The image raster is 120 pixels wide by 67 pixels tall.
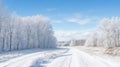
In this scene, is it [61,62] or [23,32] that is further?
[23,32]

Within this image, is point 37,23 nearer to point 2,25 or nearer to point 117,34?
point 2,25

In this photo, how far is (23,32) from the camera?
6253 centimetres

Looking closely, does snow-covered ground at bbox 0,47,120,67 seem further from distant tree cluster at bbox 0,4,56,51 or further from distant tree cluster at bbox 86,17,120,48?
distant tree cluster at bbox 86,17,120,48

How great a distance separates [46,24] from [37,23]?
4.82 m

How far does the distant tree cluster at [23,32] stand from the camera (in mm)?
46625

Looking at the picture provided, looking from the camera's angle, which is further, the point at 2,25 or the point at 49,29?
the point at 49,29

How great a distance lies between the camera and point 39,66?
16453 mm

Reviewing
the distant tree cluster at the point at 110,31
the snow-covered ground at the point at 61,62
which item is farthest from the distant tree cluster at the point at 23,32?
the distant tree cluster at the point at 110,31

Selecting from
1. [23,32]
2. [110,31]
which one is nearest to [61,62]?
[23,32]

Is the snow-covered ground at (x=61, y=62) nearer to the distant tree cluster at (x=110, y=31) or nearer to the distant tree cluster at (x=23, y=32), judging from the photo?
the distant tree cluster at (x=23, y=32)

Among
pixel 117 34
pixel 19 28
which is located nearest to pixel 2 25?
pixel 19 28

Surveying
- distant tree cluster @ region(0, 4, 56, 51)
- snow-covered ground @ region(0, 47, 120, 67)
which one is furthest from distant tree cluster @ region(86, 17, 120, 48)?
snow-covered ground @ region(0, 47, 120, 67)

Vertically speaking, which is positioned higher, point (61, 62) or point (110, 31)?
point (110, 31)

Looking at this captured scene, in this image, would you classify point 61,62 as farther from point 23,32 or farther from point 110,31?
point 110,31
